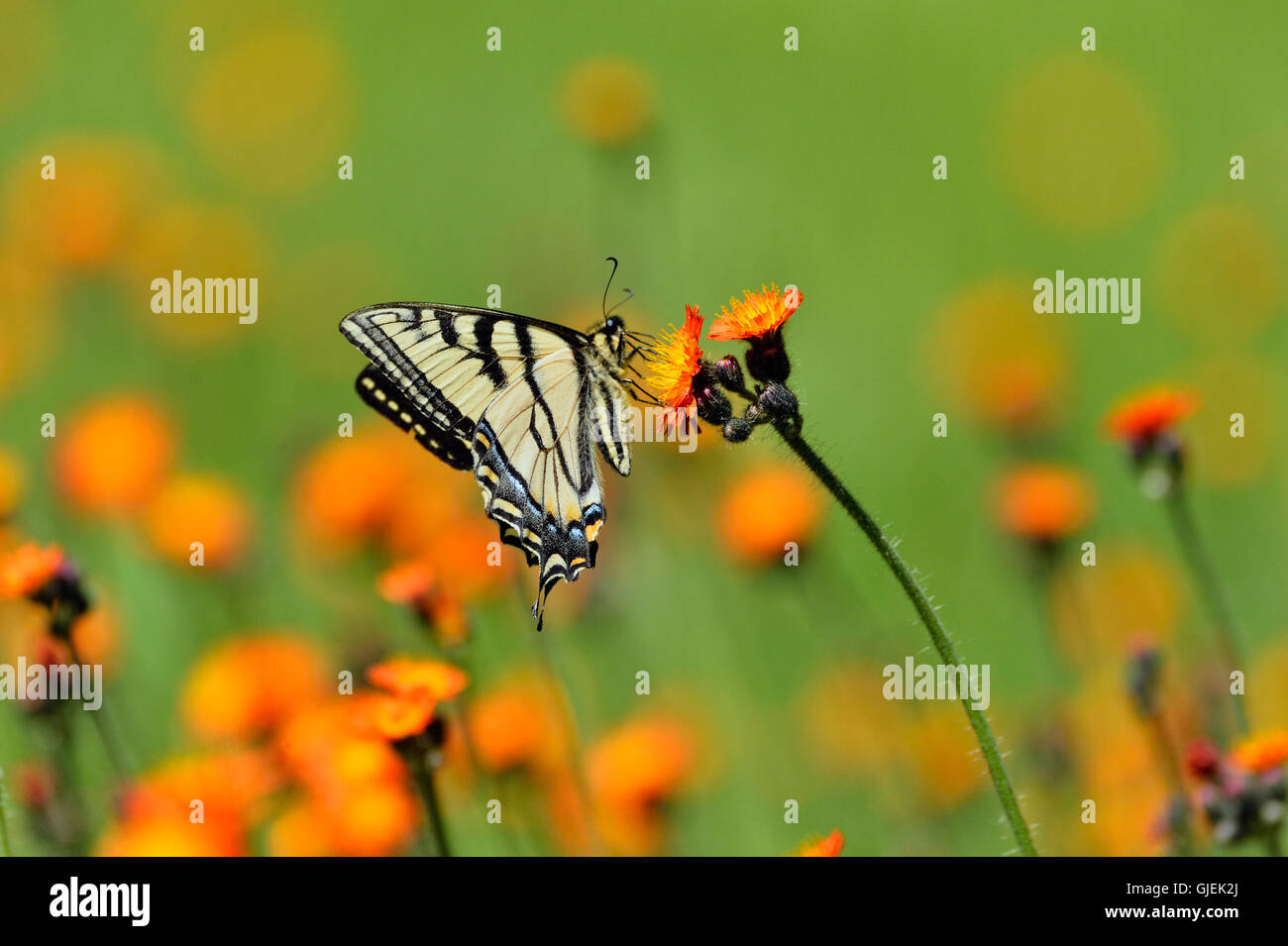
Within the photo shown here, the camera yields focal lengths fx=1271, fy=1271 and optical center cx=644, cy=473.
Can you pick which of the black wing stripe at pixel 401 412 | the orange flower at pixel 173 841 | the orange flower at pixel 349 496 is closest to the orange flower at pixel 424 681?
the orange flower at pixel 173 841

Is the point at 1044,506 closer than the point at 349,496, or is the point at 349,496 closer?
the point at 1044,506

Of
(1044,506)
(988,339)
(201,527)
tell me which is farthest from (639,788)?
(988,339)

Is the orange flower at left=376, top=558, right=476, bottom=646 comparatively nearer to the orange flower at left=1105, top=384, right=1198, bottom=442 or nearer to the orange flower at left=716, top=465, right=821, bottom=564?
the orange flower at left=716, top=465, right=821, bottom=564

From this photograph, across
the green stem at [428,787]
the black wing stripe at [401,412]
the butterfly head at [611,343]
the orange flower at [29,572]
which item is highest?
the butterfly head at [611,343]

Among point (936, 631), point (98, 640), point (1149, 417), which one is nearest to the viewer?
point (936, 631)

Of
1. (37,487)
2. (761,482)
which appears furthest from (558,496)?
(37,487)

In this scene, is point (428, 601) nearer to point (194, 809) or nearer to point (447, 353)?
point (194, 809)

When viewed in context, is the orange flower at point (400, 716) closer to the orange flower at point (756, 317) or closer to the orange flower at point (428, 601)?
the orange flower at point (428, 601)

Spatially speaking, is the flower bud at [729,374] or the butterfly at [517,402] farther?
the butterfly at [517,402]
